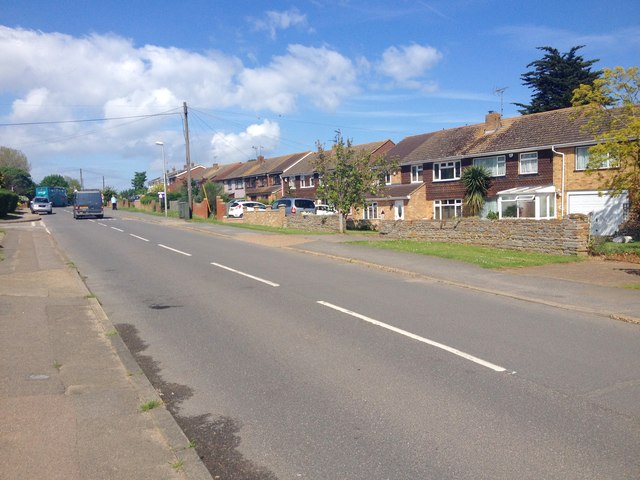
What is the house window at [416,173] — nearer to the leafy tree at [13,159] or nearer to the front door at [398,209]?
the front door at [398,209]

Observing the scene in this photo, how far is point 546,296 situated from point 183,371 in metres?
7.91

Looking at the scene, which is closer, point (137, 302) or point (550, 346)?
Answer: point (550, 346)

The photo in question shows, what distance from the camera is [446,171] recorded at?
4225 centimetres

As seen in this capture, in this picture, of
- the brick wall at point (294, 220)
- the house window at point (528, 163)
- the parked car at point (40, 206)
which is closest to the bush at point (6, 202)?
the parked car at point (40, 206)

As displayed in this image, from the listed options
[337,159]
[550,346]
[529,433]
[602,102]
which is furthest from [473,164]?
[529,433]

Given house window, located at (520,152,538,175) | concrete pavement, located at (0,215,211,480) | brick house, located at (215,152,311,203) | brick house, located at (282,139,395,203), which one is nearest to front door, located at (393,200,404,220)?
house window, located at (520,152,538,175)

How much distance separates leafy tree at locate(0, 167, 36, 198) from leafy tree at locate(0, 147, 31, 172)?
2.96 metres

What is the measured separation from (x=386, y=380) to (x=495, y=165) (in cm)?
3450

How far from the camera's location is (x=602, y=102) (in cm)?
2014

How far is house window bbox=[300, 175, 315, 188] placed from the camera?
61.8 meters

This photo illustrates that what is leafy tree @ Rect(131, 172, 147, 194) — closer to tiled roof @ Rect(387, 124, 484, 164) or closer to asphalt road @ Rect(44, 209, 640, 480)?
tiled roof @ Rect(387, 124, 484, 164)

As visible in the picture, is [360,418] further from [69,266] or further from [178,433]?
[69,266]

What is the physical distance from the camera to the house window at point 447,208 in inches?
1626

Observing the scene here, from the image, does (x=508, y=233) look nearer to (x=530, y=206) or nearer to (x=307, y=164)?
(x=530, y=206)
